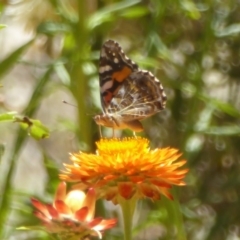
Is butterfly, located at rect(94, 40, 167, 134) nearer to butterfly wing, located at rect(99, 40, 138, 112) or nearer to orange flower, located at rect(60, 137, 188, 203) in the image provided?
butterfly wing, located at rect(99, 40, 138, 112)

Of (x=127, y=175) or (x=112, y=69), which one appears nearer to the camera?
(x=127, y=175)

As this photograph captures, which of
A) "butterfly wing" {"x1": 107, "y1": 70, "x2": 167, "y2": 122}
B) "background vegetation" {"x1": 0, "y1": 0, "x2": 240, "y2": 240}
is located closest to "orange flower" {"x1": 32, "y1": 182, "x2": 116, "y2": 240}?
"butterfly wing" {"x1": 107, "y1": 70, "x2": 167, "y2": 122}

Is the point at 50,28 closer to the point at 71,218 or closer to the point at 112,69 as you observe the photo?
the point at 112,69

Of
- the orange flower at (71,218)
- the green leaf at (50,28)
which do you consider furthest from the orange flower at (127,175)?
the green leaf at (50,28)

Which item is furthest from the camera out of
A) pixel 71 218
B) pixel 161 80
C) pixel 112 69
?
pixel 161 80


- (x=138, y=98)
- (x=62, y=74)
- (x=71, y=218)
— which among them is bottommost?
(x=71, y=218)

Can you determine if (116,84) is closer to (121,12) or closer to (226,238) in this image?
(121,12)

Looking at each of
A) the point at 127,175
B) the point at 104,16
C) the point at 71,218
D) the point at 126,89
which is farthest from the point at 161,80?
the point at 71,218
